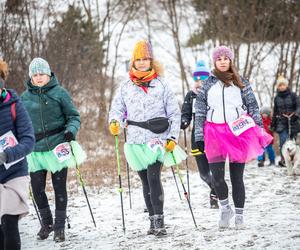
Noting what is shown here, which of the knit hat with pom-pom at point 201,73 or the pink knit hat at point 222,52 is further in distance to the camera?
the knit hat with pom-pom at point 201,73

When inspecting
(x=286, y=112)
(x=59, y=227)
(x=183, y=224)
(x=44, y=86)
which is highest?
(x=44, y=86)

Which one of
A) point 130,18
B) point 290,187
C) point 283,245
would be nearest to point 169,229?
point 283,245

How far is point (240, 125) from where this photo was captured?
539 cm

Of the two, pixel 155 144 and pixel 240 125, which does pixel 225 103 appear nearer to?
pixel 240 125

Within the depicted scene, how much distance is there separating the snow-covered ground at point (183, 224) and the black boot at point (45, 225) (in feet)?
0.28

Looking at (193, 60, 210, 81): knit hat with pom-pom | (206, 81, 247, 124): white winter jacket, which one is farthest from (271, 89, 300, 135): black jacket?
(206, 81, 247, 124): white winter jacket

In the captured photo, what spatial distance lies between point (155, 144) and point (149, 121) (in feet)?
0.84

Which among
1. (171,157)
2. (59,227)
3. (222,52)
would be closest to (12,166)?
(59,227)

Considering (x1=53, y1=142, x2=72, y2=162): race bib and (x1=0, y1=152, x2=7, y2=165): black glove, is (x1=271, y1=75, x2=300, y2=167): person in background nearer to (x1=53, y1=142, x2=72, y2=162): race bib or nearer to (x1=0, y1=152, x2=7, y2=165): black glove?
(x1=53, y1=142, x2=72, y2=162): race bib

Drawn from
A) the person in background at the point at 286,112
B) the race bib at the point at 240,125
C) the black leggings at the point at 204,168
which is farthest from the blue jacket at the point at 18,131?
the person in background at the point at 286,112

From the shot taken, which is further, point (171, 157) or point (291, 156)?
point (291, 156)

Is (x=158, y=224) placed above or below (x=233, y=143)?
below

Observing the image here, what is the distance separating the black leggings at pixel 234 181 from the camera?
545cm

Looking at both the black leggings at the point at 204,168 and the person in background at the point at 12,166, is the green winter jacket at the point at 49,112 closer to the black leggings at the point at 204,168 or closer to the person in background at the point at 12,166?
the person in background at the point at 12,166
